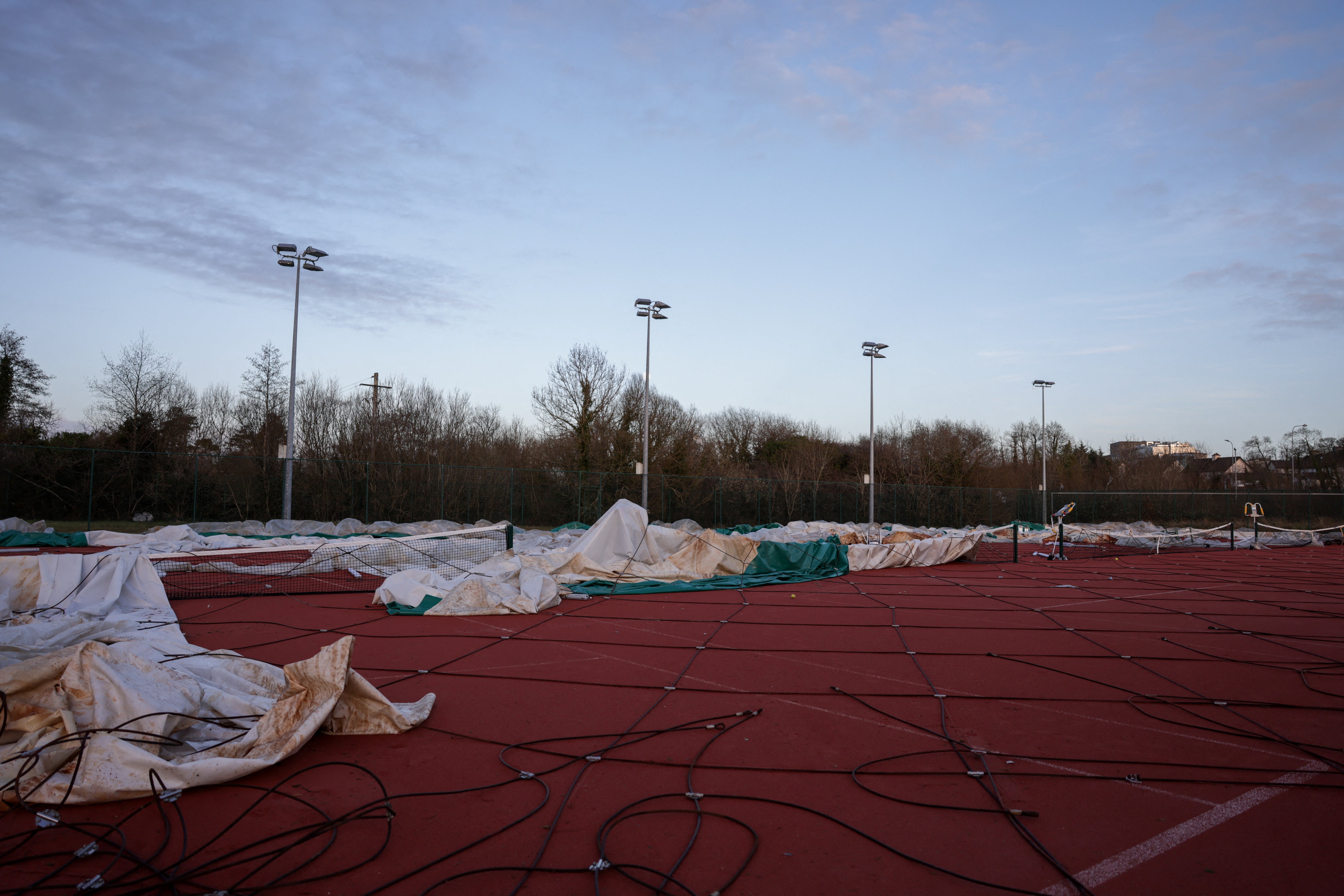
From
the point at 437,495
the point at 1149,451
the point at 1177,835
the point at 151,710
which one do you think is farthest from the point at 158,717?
the point at 1149,451

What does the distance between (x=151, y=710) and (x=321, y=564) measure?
8976 millimetres

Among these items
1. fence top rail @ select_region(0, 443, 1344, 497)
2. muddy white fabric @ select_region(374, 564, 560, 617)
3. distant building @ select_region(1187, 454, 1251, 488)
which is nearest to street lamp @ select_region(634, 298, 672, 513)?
fence top rail @ select_region(0, 443, 1344, 497)

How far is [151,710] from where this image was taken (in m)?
4.20

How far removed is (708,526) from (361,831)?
80.7ft

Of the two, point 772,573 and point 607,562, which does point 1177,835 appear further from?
point 772,573

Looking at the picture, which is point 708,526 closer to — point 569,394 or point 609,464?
point 609,464

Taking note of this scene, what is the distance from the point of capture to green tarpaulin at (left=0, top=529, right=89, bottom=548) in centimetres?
1559

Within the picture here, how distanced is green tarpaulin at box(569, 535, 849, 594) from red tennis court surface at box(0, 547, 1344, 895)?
3332mm

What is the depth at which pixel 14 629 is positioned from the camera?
18.1 feet

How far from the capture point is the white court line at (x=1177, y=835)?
10.2ft

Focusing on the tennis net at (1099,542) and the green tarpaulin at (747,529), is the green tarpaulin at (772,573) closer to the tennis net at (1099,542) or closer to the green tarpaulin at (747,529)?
the green tarpaulin at (747,529)

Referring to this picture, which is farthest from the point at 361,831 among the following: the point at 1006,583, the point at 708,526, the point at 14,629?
the point at 708,526

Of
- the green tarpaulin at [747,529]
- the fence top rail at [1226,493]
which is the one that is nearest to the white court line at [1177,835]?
the green tarpaulin at [747,529]

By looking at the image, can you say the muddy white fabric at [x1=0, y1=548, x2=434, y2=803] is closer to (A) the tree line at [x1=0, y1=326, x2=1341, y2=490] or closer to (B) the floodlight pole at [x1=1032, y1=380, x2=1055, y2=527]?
Result: (A) the tree line at [x1=0, y1=326, x2=1341, y2=490]
